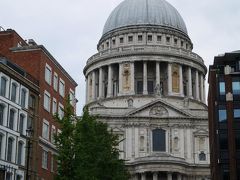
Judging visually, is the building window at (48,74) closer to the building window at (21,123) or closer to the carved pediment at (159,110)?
the building window at (21,123)

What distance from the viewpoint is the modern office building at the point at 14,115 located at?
49.4m

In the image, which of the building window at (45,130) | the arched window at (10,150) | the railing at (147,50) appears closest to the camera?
the arched window at (10,150)

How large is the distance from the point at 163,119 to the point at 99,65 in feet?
83.3

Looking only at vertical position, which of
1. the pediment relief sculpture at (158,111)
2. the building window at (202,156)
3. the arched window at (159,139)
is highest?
the pediment relief sculpture at (158,111)

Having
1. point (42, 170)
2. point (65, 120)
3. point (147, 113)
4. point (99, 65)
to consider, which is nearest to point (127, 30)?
point (99, 65)

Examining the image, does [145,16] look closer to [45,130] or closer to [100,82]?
[100,82]

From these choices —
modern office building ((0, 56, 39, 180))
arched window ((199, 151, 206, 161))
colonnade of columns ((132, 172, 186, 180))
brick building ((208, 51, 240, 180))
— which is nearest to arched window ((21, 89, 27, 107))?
modern office building ((0, 56, 39, 180))

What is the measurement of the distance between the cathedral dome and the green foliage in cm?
7893

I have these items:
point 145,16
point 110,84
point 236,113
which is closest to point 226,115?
point 236,113

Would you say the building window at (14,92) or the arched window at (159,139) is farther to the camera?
the arched window at (159,139)

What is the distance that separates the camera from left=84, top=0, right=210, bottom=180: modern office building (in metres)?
99.8

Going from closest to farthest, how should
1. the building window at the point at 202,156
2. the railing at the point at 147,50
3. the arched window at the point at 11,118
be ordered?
1. the arched window at the point at 11,118
2. the building window at the point at 202,156
3. the railing at the point at 147,50

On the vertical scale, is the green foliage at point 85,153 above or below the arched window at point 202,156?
below

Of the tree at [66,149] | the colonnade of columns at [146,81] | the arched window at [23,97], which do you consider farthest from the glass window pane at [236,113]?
the colonnade of columns at [146,81]
